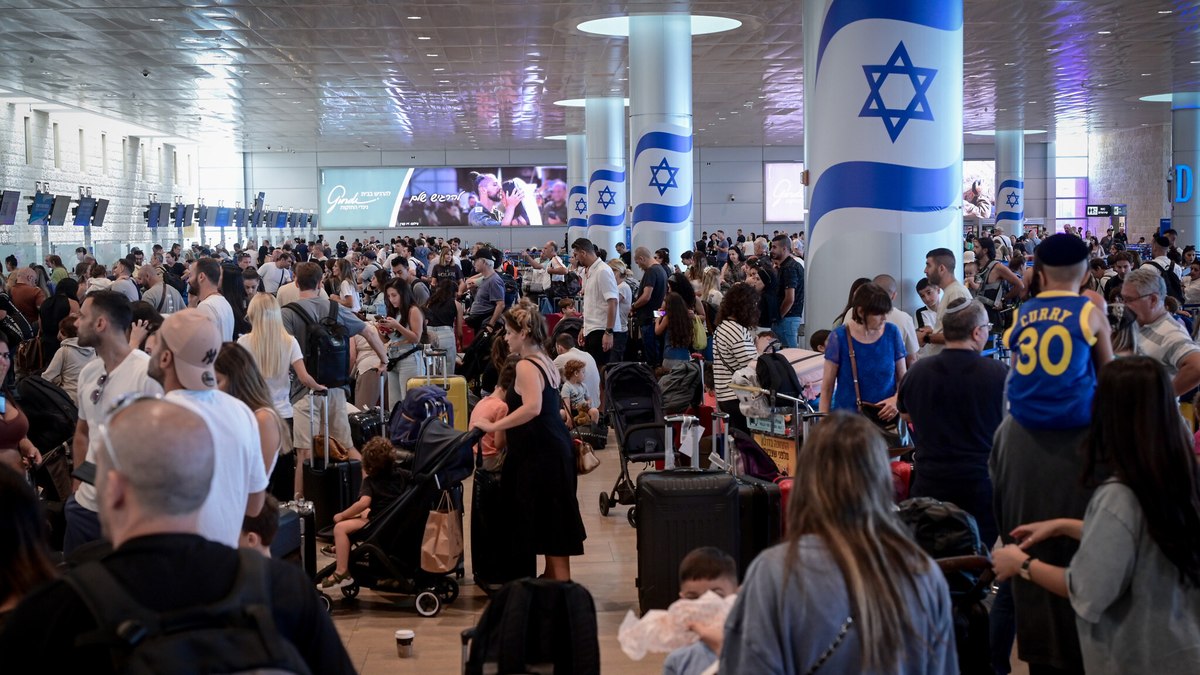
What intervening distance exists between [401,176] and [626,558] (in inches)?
1613

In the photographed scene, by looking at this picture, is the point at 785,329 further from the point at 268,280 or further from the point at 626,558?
the point at 268,280

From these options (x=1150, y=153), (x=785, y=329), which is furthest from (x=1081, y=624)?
(x=1150, y=153)

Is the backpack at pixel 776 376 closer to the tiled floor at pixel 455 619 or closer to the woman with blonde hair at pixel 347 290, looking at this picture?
the tiled floor at pixel 455 619

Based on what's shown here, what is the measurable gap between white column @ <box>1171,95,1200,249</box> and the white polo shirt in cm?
2142

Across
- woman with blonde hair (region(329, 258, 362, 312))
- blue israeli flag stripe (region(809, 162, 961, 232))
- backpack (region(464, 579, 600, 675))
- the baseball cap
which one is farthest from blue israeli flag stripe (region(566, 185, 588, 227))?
backpack (region(464, 579, 600, 675))

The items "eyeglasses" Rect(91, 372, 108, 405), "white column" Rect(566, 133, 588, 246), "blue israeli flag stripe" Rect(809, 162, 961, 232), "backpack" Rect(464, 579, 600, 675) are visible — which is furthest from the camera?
"white column" Rect(566, 133, 588, 246)

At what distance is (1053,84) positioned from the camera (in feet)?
87.2

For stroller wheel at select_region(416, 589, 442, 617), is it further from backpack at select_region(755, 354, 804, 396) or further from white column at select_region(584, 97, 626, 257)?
white column at select_region(584, 97, 626, 257)

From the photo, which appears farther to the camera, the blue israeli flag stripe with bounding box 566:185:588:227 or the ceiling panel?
the blue israeli flag stripe with bounding box 566:185:588:227

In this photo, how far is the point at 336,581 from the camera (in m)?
6.31

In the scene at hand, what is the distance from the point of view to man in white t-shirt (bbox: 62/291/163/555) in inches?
170

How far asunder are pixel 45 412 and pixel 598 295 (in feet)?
20.8

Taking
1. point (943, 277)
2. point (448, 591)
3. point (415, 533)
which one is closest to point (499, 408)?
point (415, 533)

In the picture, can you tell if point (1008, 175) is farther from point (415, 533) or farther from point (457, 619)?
point (457, 619)
